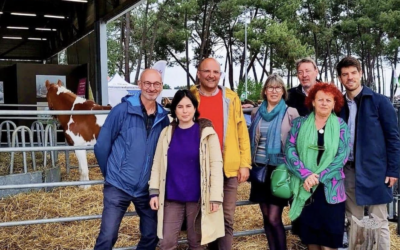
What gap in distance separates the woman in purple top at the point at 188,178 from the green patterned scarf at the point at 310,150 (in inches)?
23.4

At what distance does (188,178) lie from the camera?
2998 millimetres

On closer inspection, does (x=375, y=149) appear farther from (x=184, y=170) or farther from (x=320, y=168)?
(x=184, y=170)

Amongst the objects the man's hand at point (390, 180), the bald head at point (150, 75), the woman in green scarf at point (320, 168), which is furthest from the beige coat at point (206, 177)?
the man's hand at point (390, 180)

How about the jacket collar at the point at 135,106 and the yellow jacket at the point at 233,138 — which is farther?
the yellow jacket at the point at 233,138

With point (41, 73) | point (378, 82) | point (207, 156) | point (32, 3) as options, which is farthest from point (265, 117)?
point (378, 82)

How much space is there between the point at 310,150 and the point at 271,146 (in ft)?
1.03

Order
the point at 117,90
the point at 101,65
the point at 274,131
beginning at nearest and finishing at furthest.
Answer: the point at 274,131, the point at 101,65, the point at 117,90

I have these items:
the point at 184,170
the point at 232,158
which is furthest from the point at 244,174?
the point at 184,170

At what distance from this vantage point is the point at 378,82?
44.4 m

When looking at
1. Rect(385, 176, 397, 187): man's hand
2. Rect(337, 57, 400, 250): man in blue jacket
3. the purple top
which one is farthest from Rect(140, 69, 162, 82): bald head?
Rect(385, 176, 397, 187): man's hand

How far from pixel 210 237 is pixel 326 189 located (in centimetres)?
90

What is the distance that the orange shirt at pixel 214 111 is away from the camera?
3273mm

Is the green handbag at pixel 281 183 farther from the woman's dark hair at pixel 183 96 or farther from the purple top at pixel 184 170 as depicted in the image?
the woman's dark hair at pixel 183 96

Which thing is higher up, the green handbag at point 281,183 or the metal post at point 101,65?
the metal post at point 101,65
